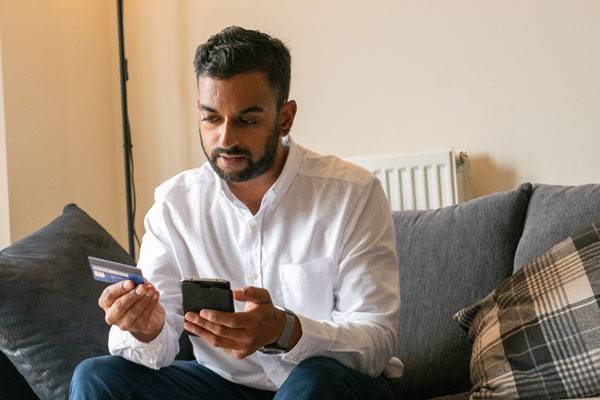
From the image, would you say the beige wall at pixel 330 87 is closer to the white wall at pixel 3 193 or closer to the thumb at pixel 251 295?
the white wall at pixel 3 193

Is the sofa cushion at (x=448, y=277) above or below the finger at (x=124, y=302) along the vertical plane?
below

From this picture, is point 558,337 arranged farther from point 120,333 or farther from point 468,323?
point 120,333

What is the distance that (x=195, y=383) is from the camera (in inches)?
57.0

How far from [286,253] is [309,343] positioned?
0.27 metres

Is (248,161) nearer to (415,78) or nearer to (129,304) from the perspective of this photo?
(129,304)

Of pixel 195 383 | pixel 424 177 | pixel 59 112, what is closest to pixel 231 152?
pixel 195 383

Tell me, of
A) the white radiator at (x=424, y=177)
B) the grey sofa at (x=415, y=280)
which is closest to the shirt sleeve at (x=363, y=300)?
the grey sofa at (x=415, y=280)

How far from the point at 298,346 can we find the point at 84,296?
1.89 feet

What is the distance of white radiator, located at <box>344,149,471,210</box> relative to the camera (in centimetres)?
224

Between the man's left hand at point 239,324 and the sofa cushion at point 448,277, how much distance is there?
2.08 feet

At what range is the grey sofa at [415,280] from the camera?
1.50 m

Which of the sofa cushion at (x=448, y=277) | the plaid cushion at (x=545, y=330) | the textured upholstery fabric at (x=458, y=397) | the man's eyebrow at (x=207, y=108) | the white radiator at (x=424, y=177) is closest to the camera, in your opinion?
the plaid cushion at (x=545, y=330)

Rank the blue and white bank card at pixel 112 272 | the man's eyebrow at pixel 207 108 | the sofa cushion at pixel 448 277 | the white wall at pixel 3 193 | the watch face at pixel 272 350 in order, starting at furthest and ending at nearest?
the white wall at pixel 3 193
the sofa cushion at pixel 448 277
the man's eyebrow at pixel 207 108
the watch face at pixel 272 350
the blue and white bank card at pixel 112 272

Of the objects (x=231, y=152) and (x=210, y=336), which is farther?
(x=231, y=152)
